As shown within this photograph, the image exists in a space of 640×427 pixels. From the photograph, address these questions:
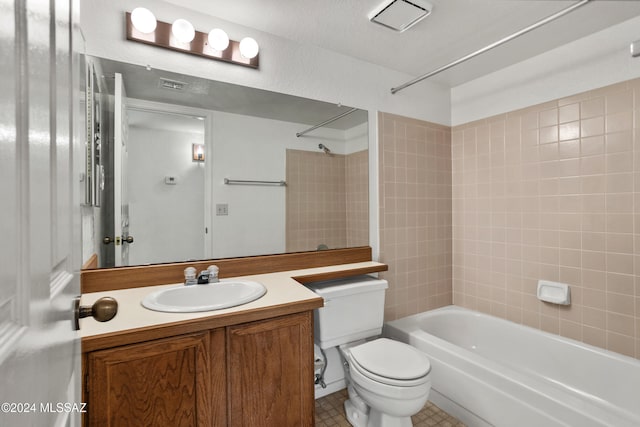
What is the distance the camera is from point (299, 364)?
1249 millimetres

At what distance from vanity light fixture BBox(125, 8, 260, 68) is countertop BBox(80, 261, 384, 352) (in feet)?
4.06

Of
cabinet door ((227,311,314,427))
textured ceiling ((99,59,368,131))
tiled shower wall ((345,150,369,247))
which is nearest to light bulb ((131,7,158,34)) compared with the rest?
textured ceiling ((99,59,368,131))

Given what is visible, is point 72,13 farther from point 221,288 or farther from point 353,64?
point 353,64

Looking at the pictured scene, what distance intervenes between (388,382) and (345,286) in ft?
1.76

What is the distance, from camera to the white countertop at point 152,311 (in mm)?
991

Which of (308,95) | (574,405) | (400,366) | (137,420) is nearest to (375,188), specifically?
(308,95)

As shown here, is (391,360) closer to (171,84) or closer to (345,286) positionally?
(345,286)

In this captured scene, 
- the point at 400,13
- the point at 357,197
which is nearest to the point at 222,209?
the point at 357,197

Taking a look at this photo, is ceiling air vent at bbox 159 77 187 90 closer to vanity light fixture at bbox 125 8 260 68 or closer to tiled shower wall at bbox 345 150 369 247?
vanity light fixture at bbox 125 8 260 68

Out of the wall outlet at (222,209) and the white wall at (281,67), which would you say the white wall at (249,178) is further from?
the white wall at (281,67)

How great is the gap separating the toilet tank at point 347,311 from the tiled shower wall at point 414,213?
1.37ft

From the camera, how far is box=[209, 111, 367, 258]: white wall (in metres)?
1.69

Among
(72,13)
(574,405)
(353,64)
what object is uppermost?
(353,64)

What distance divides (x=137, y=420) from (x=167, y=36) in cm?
170
